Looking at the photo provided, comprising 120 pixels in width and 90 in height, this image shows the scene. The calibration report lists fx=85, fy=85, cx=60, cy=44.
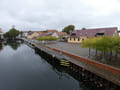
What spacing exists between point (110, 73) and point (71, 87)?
4.65 m

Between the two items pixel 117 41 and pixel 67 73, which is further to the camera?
pixel 67 73

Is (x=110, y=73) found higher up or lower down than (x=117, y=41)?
lower down

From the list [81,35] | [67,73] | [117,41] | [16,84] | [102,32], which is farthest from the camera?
[81,35]

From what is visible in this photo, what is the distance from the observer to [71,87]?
10.2m

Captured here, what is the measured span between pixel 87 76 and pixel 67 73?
342cm

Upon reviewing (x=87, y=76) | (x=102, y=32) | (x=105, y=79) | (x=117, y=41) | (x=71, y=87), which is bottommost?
(x=71, y=87)

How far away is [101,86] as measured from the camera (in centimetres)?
933

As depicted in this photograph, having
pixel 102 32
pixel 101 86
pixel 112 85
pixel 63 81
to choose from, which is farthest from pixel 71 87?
pixel 102 32

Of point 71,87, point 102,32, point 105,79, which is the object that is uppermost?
point 102,32

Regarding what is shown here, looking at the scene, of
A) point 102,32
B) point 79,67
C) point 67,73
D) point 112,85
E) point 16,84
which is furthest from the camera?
point 102,32

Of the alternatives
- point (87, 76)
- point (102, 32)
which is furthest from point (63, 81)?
point (102, 32)

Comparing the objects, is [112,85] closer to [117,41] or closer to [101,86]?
[101,86]

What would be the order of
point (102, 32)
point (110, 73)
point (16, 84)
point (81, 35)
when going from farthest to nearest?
1. point (81, 35)
2. point (102, 32)
3. point (16, 84)
4. point (110, 73)

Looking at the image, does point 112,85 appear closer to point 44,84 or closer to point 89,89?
point 89,89
